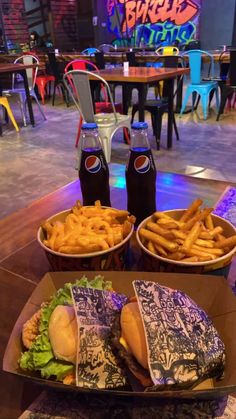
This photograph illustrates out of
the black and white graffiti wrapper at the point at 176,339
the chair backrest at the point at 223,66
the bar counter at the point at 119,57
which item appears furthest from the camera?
the bar counter at the point at 119,57

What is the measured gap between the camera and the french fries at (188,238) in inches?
28.2

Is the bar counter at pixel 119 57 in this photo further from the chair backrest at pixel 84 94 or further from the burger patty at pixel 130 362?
the burger patty at pixel 130 362

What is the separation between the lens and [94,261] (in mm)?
737

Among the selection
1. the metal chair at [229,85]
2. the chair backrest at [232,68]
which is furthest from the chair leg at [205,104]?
the chair backrest at [232,68]

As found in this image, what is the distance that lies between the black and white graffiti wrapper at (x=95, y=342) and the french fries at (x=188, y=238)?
20cm

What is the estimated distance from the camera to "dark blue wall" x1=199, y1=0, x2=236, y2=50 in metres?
9.46

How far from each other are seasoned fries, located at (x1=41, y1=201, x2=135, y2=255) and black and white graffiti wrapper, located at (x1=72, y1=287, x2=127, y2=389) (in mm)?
171

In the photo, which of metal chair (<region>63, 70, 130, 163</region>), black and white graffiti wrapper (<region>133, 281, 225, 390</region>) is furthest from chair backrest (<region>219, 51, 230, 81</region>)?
black and white graffiti wrapper (<region>133, 281, 225, 390</region>)

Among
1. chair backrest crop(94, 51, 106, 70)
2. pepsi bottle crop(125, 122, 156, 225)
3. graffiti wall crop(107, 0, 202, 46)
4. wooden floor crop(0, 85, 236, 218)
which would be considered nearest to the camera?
pepsi bottle crop(125, 122, 156, 225)

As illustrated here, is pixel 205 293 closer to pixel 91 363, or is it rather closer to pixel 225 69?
pixel 91 363

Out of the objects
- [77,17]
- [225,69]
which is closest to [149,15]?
[77,17]

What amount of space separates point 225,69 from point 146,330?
261 inches

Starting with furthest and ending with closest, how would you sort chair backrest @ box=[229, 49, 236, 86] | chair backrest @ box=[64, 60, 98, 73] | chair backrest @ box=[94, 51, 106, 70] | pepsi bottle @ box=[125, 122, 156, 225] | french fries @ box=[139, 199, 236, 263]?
chair backrest @ box=[94, 51, 106, 70]
chair backrest @ box=[229, 49, 236, 86]
chair backrest @ box=[64, 60, 98, 73]
pepsi bottle @ box=[125, 122, 156, 225]
french fries @ box=[139, 199, 236, 263]

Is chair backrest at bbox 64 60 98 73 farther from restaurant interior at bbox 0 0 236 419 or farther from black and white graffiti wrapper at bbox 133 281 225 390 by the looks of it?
black and white graffiti wrapper at bbox 133 281 225 390
